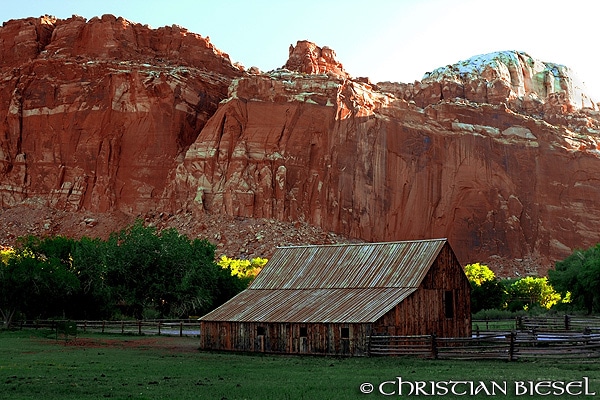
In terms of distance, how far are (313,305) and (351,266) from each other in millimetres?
3320

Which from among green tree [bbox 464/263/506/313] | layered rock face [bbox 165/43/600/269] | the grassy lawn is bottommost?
the grassy lawn

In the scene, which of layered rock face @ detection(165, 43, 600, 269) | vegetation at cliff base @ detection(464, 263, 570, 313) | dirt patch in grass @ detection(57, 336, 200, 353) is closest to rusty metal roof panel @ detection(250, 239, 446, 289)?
dirt patch in grass @ detection(57, 336, 200, 353)

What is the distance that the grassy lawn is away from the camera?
72.7 ft

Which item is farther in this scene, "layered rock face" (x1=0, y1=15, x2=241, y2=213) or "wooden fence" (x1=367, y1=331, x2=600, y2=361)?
"layered rock face" (x1=0, y1=15, x2=241, y2=213)

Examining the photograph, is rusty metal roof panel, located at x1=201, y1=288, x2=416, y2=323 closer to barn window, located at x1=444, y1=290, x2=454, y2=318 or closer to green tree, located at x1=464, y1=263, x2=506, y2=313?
barn window, located at x1=444, y1=290, x2=454, y2=318

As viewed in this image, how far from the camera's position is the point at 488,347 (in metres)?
31.2

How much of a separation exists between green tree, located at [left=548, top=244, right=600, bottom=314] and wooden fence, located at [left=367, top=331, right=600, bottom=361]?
27.4m

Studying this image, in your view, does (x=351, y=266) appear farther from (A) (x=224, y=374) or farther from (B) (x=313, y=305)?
(A) (x=224, y=374)

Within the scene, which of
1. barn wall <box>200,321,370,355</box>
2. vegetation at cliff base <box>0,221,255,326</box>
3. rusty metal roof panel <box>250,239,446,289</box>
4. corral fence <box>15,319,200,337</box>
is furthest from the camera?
vegetation at cliff base <box>0,221,255,326</box>

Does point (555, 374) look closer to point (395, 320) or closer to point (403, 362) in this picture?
point (403, 362)

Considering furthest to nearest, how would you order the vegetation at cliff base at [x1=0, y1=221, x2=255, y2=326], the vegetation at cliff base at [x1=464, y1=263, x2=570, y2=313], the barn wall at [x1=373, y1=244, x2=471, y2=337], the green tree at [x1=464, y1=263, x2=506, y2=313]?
the vegetation at cliff base at [x1=464, y1=263, x2=570, y2=313]
the green tree at [x1=464, y1=263, x2=506, y2=313]
the vegetation at cliff base at [x1=0, y1=221, x2=255, y2=326]
the barn wall at [x1=373, y1=244, x2=471, y2=337]

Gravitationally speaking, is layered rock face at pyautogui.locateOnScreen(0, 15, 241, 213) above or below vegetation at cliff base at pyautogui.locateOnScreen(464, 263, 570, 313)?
above

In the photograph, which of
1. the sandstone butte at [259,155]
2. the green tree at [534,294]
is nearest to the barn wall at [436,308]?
the green tree at [534,294]

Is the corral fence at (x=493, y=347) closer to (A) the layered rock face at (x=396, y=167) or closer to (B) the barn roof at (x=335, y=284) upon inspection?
(B) the barn roof at (x=335, y=284)
